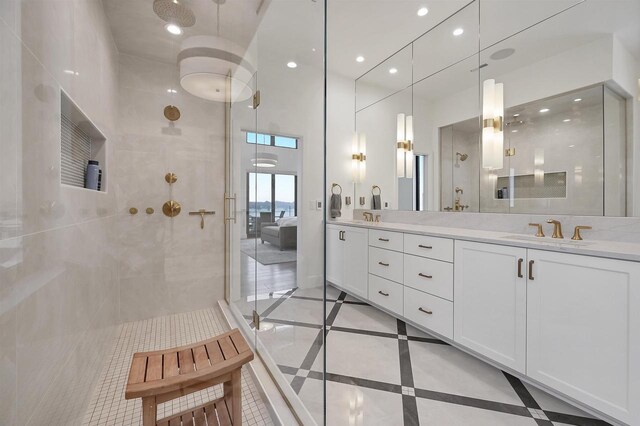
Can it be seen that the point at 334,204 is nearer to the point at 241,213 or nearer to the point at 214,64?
the point at 241,213

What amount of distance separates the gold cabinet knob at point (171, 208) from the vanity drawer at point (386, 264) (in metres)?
1.93

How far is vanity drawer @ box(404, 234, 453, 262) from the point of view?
189cm

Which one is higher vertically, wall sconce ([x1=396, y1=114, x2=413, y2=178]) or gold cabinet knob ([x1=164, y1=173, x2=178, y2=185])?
wall sconce ([x1=396, y1=114, x2=413, y2=178])

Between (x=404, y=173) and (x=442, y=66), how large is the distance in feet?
3.65

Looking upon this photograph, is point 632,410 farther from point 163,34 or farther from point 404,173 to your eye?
point 163,34

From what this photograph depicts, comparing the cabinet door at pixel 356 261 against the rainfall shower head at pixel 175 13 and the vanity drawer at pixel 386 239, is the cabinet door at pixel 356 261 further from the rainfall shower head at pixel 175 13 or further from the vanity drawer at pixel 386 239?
the rainfall shower head at pixel 175 13

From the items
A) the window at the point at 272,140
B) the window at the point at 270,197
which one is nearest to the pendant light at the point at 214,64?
the window at the point at 272,140

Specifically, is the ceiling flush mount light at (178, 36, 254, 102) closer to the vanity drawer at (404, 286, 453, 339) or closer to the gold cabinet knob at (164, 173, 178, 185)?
the gold cabinet knob at (164, 173, 178, 185)

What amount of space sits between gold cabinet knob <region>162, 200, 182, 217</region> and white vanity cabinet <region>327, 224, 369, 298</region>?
172 cm

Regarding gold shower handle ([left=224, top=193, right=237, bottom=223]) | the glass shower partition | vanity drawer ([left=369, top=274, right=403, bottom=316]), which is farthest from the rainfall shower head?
vanity drawer ([left=369, top=274, right=403, bottom=316])

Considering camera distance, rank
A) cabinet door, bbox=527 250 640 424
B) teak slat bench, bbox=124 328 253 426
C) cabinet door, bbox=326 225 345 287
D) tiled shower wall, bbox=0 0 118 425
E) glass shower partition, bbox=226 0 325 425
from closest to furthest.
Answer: tiled shower wall, bbox=0 0 118 425
teak slat bench, bbox=124 328 253 426
cabinet door, bbox=527 250 640 424
glass shower partition, bbox=226 0 325 425
cabinet door, bbox=326 225 345 287

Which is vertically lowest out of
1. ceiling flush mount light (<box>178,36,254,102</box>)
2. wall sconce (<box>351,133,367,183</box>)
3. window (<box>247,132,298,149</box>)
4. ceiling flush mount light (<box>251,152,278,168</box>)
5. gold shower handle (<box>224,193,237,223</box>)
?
gold shower handle (<box>224,193,237,223</box>)

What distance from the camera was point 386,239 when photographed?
2.47 m

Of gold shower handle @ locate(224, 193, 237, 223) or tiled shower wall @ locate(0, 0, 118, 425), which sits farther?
gold shower handle @ locate(224, 193, 237, 223)
